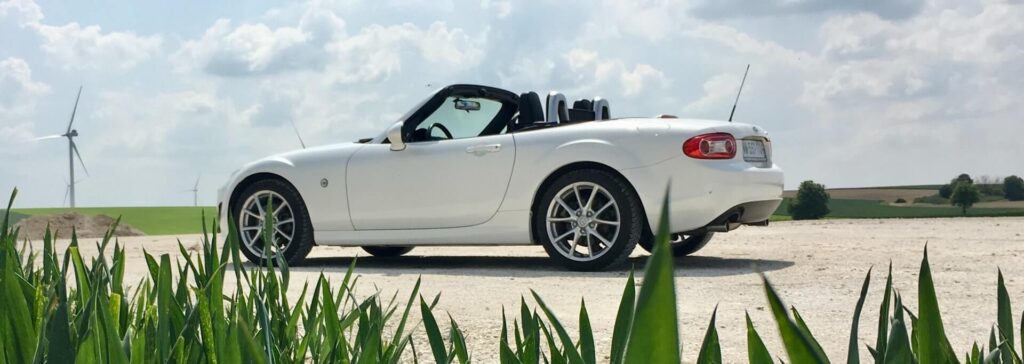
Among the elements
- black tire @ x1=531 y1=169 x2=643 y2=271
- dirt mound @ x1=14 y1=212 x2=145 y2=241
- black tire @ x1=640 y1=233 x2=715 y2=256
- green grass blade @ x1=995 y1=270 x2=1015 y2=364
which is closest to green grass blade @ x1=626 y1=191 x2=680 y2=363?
green grass blade @ x1=995 y1=270 x2=1015 y2=364

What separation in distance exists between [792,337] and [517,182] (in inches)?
239

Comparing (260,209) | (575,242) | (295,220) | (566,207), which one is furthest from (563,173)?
(295,220)

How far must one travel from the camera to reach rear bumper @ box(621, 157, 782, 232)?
5.98 metres

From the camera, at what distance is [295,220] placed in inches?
298

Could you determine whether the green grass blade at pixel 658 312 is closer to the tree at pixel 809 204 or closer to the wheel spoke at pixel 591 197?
the wheel spoke at pixel 591 197

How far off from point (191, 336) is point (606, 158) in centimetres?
500

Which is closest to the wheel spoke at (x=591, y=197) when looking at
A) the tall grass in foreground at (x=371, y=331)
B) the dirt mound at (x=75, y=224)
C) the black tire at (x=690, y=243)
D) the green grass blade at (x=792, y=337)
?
the black tire at (x=690, y=243)

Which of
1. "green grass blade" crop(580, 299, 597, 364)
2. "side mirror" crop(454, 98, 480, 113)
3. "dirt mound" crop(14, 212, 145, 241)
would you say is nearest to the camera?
"green grass blade" crop(580, 299, 597, 364)

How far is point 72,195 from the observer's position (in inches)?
843

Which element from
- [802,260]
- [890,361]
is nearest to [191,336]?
[890,361]

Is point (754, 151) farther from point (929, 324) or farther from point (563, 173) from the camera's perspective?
point (929, 324)

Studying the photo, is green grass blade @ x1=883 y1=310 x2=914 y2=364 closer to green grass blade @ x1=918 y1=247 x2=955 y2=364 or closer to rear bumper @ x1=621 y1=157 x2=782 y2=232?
green grass blade @ x1=918 y1=247 x2=955 y2=364

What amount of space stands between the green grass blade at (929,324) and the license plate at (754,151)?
5640mm

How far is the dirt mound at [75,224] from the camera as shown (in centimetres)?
1662
